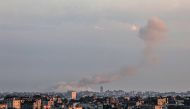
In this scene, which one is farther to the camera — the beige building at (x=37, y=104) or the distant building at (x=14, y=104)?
the distant building at (x=14, y=104)

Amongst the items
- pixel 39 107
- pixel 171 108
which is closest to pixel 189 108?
pixel 171 108

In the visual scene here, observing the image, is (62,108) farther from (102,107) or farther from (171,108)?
(171,108)

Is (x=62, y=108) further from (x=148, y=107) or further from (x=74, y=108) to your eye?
(x=148, y=107)

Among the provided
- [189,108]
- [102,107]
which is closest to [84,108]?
[102,107]

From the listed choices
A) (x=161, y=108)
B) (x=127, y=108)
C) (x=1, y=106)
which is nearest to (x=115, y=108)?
(x=127, y=108)

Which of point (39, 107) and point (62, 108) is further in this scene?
point (39, 107)

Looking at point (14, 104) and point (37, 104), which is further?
point (14, 104)

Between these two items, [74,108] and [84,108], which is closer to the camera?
[74,108]

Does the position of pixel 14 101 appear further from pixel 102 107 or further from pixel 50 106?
pixel 102 107

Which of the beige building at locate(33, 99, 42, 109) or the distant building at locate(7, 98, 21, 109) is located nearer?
the beige building at locate(33, 99, 42, 109)
